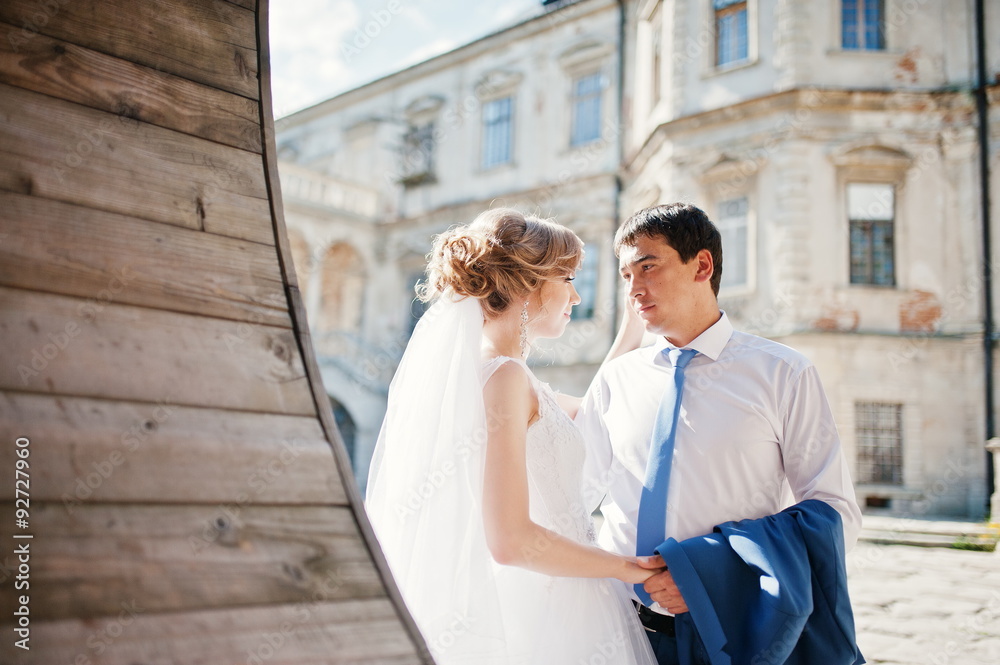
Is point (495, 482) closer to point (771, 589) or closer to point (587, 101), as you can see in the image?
point (771, 589)

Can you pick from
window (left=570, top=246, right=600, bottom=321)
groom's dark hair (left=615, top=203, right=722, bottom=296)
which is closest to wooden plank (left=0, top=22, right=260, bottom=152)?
groom's dark hair (left=615, top=203, right=722, bottom=296)

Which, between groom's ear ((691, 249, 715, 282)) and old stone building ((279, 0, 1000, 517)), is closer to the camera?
groom's ear ((691, 249, 715, 282))

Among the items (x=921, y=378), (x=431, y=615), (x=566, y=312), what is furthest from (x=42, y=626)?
(x=921, y=378)

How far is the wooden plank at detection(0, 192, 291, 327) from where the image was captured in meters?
1.17

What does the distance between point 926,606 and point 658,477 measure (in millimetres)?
4474

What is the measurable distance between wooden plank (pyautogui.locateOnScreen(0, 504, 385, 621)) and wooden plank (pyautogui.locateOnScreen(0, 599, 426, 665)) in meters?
0.02

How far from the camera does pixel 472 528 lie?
207cm

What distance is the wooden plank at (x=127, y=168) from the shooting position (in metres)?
1.21

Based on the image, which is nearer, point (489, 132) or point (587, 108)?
point (587, 108)

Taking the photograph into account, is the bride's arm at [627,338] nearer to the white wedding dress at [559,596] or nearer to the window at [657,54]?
the white wedding dress at [559,596]

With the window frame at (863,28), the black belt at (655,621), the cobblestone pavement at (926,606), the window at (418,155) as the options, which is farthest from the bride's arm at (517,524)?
the window at (418,155)

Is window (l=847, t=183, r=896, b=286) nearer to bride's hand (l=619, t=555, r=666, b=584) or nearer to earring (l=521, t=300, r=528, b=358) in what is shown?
earring (l=521, t=300, r=528, b=358)

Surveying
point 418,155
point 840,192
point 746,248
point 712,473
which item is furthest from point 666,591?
point 418,155

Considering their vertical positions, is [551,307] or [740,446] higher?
[551,307]
